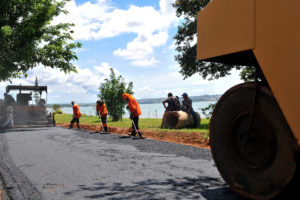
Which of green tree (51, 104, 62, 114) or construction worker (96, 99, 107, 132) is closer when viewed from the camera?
construction worker (96, 99, 107, 132)

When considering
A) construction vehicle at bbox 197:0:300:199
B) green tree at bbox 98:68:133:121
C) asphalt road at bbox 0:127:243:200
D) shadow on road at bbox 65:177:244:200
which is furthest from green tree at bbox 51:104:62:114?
construction vehicle at bbox 197:0:300:199

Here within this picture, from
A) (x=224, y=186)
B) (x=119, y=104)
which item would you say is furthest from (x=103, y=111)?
(x=224, y=186)

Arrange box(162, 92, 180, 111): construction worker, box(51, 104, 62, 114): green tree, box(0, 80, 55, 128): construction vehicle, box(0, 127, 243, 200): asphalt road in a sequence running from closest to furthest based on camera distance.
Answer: box(0, 127, 243, 200): asphalt road, box(162, 92, 180, 111): construction worker, box(0, 80, 55, 128): construction vehicle, box(51, 104, 62, 114): green tree

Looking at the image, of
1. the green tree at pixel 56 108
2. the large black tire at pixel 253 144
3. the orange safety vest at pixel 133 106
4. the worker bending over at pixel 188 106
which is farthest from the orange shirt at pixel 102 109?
the green tree at pixel 56 108

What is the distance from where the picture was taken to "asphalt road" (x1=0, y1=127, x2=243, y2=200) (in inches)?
155

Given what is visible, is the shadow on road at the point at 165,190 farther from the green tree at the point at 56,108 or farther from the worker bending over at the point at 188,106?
the green tree at the point at 56,108

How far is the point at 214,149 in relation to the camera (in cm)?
325

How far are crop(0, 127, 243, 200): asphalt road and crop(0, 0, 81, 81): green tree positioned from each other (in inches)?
399

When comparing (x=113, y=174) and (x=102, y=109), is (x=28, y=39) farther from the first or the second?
(x=113, y=174)

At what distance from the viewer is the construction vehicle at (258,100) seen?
2.37 m

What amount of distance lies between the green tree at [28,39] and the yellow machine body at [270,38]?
46.6ft

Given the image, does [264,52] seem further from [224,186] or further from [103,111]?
[103,111]

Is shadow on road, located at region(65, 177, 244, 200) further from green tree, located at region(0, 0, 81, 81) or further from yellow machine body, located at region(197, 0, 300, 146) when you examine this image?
green tree, located at region(0, 0, 81, 81)

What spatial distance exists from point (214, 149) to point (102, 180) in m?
2.17
